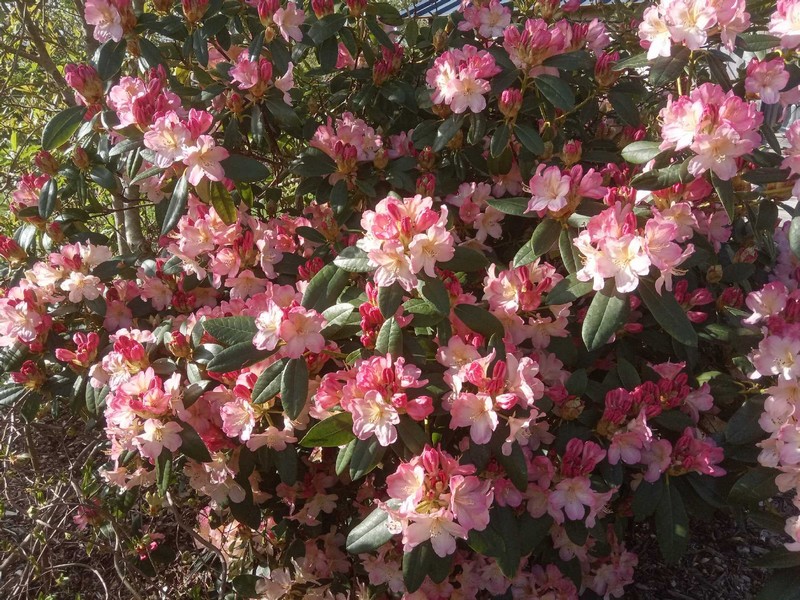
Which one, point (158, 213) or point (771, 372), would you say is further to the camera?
point (158, 213)

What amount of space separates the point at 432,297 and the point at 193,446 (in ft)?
1.95

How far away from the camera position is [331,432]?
1.24 meters

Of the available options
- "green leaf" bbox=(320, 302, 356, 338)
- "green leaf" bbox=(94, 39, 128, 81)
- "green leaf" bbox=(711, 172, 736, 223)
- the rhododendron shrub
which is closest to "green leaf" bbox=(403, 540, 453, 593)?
the rhododendron shrub

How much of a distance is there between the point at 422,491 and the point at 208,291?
91cm

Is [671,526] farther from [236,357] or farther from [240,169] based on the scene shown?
[240,169]

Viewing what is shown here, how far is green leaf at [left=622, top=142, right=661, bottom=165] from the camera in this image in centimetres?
141

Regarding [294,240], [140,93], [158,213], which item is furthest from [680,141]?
[158,213]

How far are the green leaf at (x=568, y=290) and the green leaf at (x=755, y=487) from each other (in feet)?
1.69

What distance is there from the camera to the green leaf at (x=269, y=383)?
1.29m

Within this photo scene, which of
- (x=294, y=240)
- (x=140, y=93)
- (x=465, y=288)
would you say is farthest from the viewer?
(x=294, y=240)

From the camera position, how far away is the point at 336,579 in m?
1.76

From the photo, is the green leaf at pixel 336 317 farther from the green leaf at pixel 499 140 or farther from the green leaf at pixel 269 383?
the green leaf at pixel 499 140

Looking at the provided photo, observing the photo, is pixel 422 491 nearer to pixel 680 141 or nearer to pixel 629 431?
pixel 629 431

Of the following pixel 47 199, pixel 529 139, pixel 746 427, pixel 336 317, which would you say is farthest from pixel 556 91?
pixel 47 199
